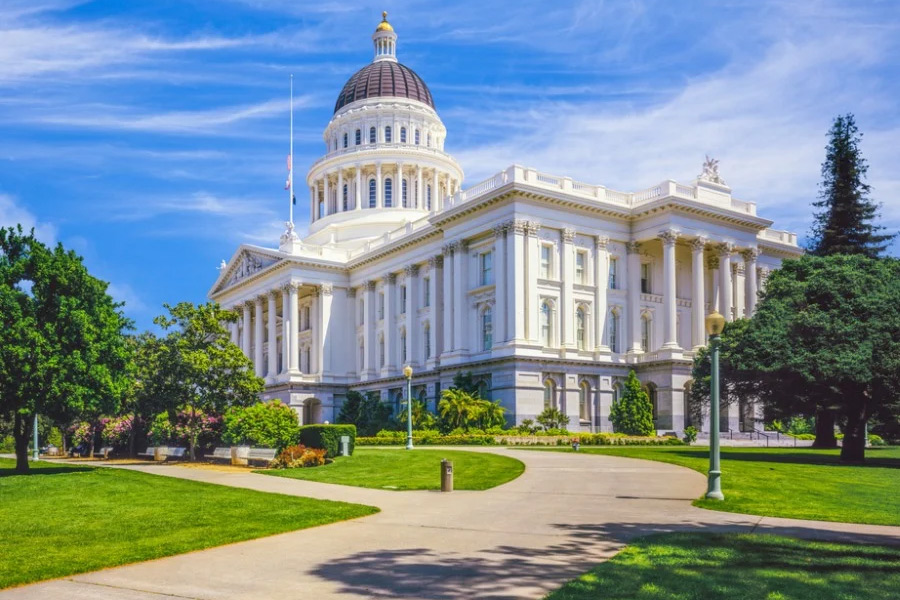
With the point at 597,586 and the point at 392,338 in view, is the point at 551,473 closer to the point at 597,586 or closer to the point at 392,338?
the point at 597,586

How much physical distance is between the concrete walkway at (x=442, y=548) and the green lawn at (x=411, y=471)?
2.54 metres

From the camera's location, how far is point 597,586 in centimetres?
1034

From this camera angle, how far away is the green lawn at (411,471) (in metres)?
24.3

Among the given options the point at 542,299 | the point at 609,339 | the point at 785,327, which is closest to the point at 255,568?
the point at 785,327

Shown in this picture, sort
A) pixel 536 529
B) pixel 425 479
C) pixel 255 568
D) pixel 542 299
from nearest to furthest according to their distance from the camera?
pixel 255 568 < pixel 536 529 < pixel 425 479 < pixel 542 299

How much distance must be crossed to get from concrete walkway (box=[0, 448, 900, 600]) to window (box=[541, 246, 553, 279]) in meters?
37.7

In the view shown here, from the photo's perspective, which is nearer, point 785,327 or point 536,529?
point 536,529

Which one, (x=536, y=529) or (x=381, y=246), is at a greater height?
(x=381, y=246)

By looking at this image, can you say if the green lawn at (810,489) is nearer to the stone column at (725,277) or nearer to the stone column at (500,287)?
the stone column at (500,287)

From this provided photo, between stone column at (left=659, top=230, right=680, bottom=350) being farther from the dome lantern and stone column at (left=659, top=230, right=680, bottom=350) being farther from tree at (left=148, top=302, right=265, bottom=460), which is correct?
the dome lantern

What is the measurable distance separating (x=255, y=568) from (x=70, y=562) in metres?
2.97

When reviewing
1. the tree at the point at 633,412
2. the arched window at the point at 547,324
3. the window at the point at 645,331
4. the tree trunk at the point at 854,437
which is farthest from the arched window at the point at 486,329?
the tree trunk at the point at 854,437

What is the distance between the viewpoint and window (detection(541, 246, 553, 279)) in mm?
59469

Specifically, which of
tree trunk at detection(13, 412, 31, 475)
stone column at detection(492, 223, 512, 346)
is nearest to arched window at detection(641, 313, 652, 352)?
stone column at detection(492, 223, 512, 346)
